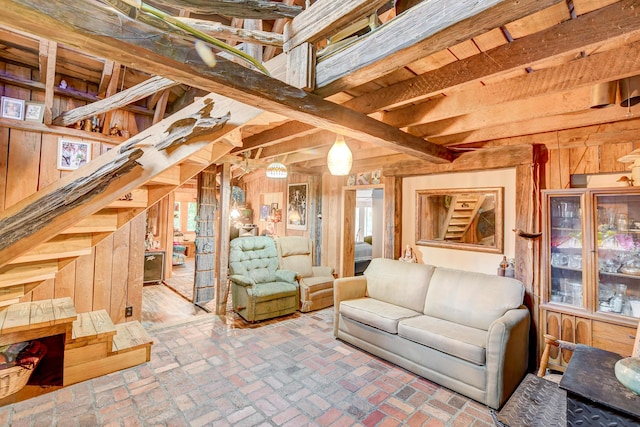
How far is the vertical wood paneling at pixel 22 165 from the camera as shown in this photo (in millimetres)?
2744

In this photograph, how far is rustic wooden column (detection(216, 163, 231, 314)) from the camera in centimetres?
412

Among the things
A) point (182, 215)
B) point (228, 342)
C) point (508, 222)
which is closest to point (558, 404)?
point (508, 222)

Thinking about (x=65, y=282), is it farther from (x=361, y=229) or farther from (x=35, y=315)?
(x=361, y=229)

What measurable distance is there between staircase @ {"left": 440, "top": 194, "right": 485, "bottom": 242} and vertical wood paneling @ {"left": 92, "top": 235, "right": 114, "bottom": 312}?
159 inches

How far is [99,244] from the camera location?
3268mm

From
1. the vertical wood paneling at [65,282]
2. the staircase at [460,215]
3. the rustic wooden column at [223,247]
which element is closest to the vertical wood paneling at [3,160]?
the vertical wood paneling at [65,282]

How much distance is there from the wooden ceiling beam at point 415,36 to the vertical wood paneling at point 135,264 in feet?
9.81

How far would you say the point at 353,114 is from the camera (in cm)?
208

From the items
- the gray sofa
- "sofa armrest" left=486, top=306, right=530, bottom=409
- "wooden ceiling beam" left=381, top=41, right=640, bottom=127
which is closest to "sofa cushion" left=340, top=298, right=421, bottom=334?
the gray sofa

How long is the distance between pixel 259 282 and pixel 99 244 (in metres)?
1.97

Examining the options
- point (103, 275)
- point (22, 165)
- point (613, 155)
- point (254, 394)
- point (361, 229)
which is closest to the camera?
point (254, 394)

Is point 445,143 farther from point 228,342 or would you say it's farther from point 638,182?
point 228,342

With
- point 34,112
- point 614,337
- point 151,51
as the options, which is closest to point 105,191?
point 151,51

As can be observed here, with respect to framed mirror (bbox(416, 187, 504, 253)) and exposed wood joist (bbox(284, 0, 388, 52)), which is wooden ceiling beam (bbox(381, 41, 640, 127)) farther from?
framed mirror (bbox(416, 187, 504, 253))
